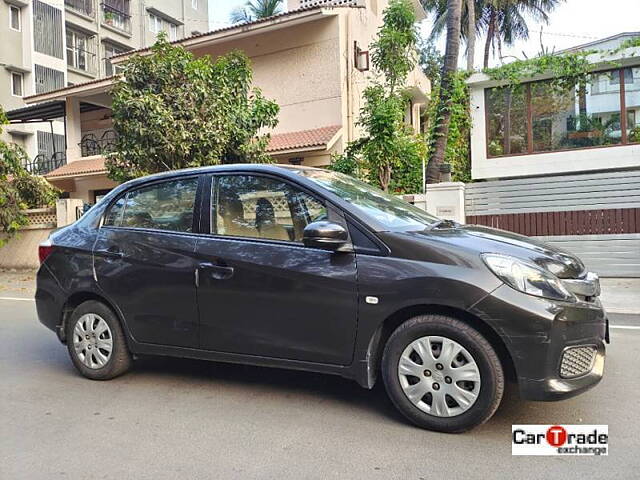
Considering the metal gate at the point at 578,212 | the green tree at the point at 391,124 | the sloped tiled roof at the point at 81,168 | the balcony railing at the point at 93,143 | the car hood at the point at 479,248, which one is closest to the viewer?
the car hood at the point at 479,248

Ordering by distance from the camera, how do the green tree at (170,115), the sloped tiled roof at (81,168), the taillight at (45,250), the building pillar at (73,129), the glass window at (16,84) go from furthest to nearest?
1. the glass window at (16,84)
2. the building pillar at (73,129)
3. the sloped tiled roof at (81,168)
4. the green tree at (170,115)
5. the taillight at (45,250)

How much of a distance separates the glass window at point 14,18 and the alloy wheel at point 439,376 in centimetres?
3077

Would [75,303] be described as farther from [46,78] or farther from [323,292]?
[46,78]

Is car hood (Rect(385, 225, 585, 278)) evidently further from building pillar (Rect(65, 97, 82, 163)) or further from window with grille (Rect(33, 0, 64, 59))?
window with grille (Rect(33, 0, 64, 59))

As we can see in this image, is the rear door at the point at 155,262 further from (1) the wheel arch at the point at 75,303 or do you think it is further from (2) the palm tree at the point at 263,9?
(2) the palm tree at the point at 263,9

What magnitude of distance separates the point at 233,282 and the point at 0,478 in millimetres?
1773

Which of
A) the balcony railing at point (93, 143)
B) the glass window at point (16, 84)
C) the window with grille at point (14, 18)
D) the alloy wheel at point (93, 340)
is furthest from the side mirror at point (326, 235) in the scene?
the window with grille at point (14, 18)

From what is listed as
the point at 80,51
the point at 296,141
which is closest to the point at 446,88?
the point at 296,141

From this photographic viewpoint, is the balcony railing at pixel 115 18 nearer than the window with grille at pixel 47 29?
No

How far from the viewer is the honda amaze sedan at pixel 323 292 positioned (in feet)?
10.9

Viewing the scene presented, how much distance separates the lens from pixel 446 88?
12.2 m

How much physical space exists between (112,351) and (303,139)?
11179 mm

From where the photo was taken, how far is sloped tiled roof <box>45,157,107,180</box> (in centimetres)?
1800

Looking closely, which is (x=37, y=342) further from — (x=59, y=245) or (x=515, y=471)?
(x=515, y=471)
